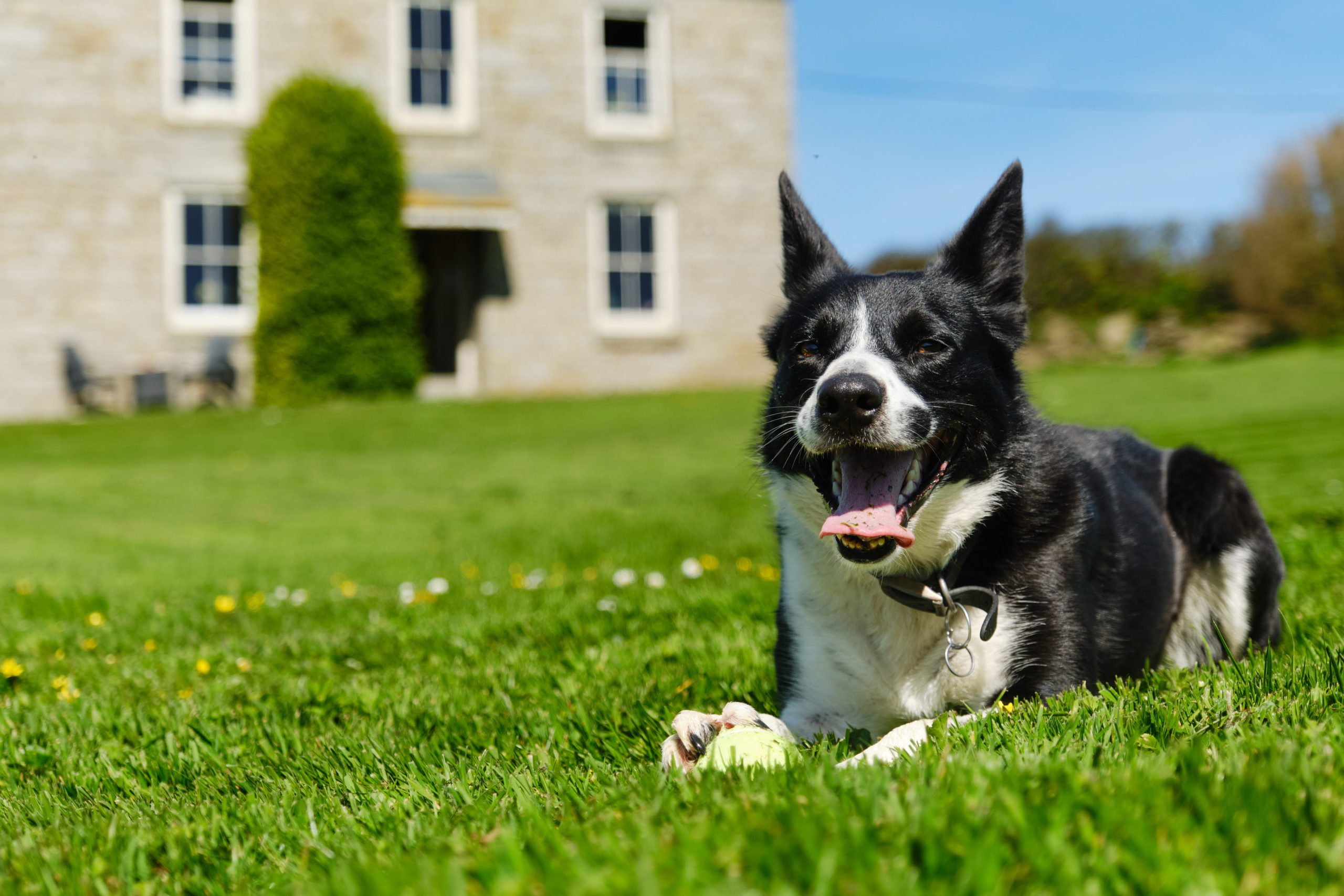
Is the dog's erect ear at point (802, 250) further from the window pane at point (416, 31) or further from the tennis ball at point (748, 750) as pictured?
the window pane at point (416, 31)

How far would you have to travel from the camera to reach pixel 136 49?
22.1 metres

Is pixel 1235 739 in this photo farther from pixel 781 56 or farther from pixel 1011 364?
pixel 781 56

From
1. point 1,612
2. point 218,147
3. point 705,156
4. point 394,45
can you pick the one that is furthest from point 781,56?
point 1,612

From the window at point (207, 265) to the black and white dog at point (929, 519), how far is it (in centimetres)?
2075

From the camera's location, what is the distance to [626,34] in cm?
2489

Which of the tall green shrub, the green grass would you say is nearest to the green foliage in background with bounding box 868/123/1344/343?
the tall green shrub

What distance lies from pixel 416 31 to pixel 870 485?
22458mm

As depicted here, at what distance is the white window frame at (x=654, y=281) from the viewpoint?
2420cm

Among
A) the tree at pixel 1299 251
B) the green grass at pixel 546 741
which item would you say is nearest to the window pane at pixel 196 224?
the green grass at pixel 546 741

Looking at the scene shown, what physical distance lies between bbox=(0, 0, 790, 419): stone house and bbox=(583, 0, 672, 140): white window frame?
5cm

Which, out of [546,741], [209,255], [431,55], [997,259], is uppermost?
[431,55]

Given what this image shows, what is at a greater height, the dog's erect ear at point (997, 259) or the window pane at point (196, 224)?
the window pane at point (196, 224)

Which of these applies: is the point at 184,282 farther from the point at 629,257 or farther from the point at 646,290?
the point at 646,290

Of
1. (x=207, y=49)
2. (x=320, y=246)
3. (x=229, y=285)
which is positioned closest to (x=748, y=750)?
(x=320, y=246)
